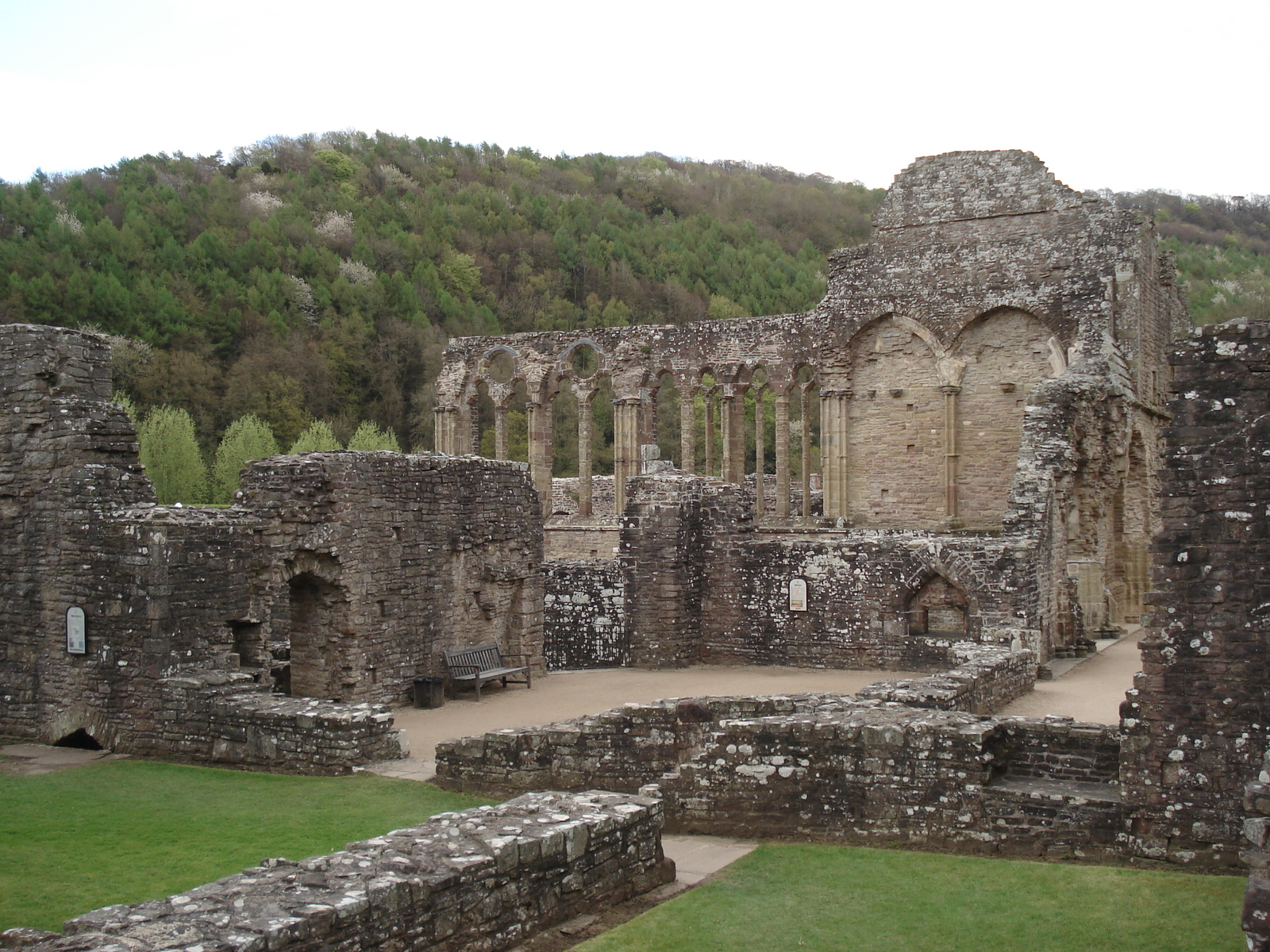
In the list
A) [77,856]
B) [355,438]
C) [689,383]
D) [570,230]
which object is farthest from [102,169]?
[77,856]

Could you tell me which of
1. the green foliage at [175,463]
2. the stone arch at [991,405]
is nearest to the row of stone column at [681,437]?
the stone arch at [991,405]

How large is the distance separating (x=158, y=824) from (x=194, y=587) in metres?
3.00

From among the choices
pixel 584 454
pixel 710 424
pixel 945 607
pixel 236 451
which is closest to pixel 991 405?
pixel 945 607

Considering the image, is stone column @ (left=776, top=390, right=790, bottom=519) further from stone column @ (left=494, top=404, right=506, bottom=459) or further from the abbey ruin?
stone column @ (left=494, top=404, right=506, bottom=459)

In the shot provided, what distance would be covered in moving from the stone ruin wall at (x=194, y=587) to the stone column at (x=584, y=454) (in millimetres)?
Result: 17059

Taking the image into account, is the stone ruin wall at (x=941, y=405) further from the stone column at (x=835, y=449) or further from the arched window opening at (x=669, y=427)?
the arched window opening at (x=669, y=427)

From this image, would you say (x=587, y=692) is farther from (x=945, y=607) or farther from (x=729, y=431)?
(x=729, y=431)

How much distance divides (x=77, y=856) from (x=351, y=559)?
5.40m

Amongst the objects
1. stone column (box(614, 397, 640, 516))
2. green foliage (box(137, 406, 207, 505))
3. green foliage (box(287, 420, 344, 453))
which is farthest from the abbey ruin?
green foliage (box(137, 406, 207, 505))

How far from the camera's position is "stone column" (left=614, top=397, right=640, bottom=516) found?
30297mm

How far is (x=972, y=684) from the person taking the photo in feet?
35.3

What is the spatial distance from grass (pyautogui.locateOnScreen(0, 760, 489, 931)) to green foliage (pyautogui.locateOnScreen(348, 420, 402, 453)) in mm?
34500

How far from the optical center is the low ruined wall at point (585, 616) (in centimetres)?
1644

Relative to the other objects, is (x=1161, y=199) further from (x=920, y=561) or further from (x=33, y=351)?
(x=33, y=351)
